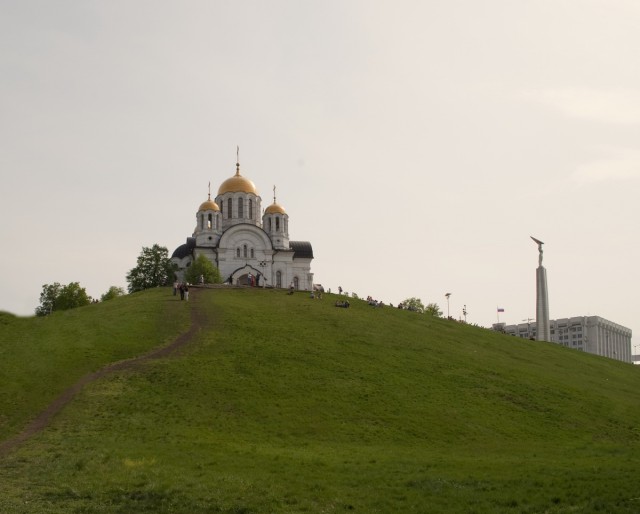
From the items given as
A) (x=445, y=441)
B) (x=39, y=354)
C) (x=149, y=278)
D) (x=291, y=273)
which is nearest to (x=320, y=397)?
(x=445, y=441)

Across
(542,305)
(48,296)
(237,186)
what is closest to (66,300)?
(48,296)

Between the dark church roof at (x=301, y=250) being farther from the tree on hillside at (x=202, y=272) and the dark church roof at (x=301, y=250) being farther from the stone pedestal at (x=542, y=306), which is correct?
the stone pedestal at (x=542, y=306)

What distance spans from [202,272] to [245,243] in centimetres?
1110

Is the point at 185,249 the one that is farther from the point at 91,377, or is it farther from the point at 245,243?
the point at 91,377

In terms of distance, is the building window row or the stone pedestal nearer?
the stone pedestal

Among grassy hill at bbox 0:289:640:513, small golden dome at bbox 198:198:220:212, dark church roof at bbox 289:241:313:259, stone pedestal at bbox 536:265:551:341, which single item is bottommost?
grassy hill at bbox 0:289:640:513

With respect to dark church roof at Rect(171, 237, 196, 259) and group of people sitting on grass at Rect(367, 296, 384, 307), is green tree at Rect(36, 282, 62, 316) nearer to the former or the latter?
dark church roof at Rect(171, 237, 196, 259)

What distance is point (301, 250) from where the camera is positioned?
97500 millimetres

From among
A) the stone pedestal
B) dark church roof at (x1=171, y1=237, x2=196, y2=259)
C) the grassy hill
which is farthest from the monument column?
dark church roof at (x1=171, y1=237, x2=196, y2=259)

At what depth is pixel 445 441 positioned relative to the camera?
95.8ft

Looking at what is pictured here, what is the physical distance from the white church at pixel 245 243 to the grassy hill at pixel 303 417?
3462cm

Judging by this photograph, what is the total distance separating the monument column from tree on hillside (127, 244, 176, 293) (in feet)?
126

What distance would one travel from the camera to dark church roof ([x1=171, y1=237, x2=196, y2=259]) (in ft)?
320

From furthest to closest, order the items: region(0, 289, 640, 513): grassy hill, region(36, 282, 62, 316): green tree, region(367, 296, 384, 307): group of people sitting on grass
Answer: region(36, 282, 62, 316): green tree → region(367, 296, 384, 307): group of people sitting on grass → region(0, 289, 640, 513): grassy hill
